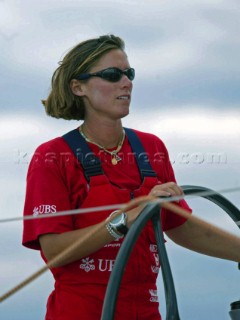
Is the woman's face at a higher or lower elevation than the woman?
higher

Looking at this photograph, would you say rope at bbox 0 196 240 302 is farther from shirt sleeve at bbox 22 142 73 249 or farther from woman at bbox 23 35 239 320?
shirt sleeve at bbox 22 142 73 249

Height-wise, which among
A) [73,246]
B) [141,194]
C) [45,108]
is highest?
[45,108]

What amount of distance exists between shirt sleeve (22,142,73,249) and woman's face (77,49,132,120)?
413mm

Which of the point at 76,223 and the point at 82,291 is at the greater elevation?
the point at 76,223

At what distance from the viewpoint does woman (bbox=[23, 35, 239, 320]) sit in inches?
186

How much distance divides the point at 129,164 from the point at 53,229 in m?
0.61

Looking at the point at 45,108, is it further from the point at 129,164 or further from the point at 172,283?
the point at 172,283

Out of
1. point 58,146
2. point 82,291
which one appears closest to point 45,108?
point 58,146

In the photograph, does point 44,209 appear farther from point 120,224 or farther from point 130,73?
point 130,73

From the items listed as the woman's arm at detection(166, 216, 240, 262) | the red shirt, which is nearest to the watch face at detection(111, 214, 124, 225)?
the red shirt

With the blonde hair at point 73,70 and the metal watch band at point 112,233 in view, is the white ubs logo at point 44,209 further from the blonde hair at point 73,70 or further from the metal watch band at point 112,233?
the blonde hair at point 73,70

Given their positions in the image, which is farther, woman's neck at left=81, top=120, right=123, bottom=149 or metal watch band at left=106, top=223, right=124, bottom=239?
woman's neck at left=81, top=120, right=123, bottom=149

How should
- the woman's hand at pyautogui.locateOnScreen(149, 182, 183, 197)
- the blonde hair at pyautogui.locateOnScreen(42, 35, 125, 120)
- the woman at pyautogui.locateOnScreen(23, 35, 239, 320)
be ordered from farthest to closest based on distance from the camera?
1. the blonde hair at pyautogui.locateOnScreen(42, 35, 125, 120)
2. the woman at pyautogui.locateOnScreen(23, 35, 239, 320)
3. the woman's hand at pyautogui.locateOnScreen(149, 182, 183, 197)

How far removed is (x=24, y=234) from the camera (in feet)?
16.0
